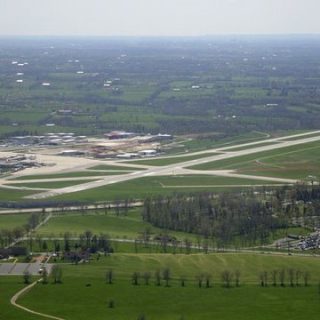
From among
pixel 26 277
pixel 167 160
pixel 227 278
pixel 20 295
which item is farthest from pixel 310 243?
pixel 167 160

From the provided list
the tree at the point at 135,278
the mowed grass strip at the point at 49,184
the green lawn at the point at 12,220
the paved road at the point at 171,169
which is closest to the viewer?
the tree at the point at 135,278

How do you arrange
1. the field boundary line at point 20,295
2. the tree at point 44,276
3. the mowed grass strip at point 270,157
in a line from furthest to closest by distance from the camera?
the mowed grass strip at point 270,157 → the tree at point 44,276 → the field boundary line at point 20,295

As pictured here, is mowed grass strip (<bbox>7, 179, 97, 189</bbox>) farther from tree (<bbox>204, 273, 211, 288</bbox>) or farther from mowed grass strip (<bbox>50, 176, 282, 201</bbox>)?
tree (<bbox>204, 273, 211, 288</bbox>)

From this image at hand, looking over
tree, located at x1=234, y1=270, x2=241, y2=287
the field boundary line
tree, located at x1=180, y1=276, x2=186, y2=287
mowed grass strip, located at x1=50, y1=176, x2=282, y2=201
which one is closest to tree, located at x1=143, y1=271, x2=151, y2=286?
tree, located at x1=180, y1=276, x2=186, y2=287

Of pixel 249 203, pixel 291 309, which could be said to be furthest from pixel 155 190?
pixel 291 309

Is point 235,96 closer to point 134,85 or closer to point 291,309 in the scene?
point 134,85

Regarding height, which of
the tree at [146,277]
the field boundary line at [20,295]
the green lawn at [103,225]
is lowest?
the green lawn at [103,225]

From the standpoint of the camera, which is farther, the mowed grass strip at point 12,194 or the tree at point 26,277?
the mowed grass strip at point 12,194

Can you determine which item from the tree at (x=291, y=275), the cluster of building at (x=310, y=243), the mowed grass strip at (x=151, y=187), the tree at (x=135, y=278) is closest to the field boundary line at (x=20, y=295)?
the tree at (x=135, y=278)

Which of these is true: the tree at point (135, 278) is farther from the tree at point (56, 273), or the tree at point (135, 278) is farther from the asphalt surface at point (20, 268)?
the asphalt surface at point (20, 268)
